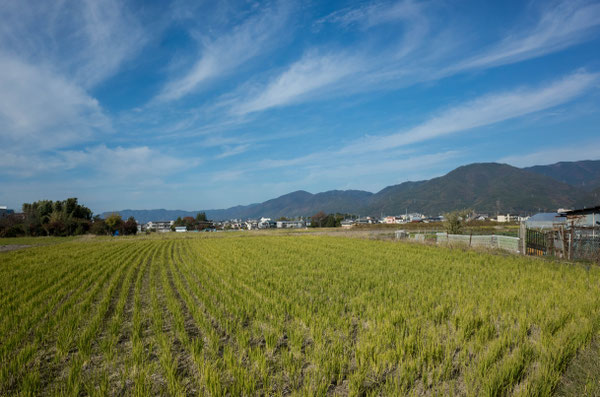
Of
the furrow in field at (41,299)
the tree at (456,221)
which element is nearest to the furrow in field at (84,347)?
the furrow in field at (41,299)

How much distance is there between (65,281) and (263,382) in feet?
37.1

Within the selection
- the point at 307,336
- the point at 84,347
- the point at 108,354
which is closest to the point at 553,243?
the point at 307,336

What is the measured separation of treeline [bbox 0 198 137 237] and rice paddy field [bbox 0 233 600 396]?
66547 mm

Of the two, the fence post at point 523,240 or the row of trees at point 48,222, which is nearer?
the fence post at point 523,240

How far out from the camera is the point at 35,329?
617cm

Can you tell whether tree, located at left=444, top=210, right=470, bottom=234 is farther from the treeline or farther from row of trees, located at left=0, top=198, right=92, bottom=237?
row of trees, located at left=0, top=198, right=92, bottom=237

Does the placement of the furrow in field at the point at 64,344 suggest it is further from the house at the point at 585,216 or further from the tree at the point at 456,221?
the tree at the point at 456,221

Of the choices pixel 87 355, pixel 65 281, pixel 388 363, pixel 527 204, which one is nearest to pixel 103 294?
pixel 65 281

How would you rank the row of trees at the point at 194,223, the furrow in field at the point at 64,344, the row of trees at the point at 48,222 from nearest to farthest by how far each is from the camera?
1. the furrow in field at the point at 64,344
2. the row of trees at the point at 48,222
3. the row of trees at the point at 194,223

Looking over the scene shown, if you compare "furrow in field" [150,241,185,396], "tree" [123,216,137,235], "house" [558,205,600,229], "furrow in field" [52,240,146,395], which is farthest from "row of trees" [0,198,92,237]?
"house" [558,205,600,229]

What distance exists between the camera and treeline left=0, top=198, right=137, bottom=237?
62656 mm

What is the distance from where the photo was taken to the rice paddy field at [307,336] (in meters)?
3.86

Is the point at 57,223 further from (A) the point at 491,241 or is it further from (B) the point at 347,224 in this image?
(B) the point at 347,224

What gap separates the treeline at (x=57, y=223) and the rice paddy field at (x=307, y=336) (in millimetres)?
66547
